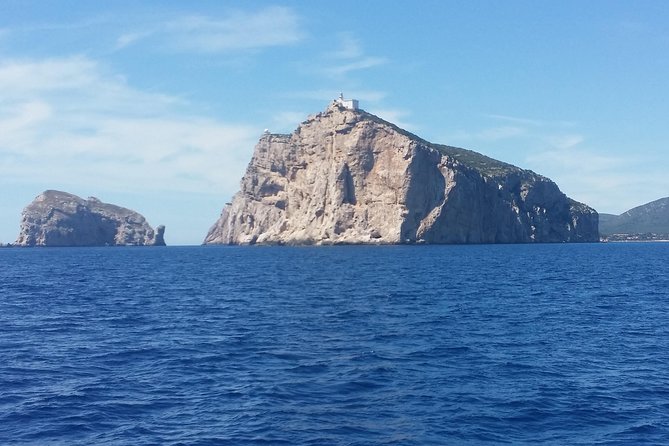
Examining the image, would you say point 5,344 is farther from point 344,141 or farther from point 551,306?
point 344,141

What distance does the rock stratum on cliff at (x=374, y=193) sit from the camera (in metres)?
141

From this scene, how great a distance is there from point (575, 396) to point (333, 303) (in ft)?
69.7

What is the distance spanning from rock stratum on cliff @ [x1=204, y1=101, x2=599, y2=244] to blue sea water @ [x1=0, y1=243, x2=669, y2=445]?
325 ft

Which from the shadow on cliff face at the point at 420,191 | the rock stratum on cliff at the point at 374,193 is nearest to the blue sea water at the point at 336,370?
the shadow on cliff face at the point at 420,191

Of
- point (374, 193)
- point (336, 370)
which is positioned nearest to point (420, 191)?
point (374, 193)

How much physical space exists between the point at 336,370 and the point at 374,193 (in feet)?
406

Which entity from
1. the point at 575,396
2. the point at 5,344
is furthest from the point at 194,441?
the point at 5,344

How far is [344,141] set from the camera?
493ft

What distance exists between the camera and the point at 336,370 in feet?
70.2

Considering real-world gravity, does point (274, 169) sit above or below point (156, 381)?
above

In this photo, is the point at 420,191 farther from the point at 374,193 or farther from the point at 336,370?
the point at 336,370

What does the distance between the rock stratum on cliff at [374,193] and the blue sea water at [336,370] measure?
325 ft

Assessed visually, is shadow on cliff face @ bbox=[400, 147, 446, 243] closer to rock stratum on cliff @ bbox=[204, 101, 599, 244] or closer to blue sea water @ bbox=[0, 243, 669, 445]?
Result: rock stratum on cliff @ bbox=[204, 101, 599, 244]

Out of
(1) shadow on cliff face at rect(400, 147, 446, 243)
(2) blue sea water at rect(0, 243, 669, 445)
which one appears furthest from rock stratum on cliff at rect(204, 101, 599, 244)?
(2) blue sea water at rect(0, 243, 669, 445)
